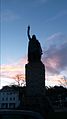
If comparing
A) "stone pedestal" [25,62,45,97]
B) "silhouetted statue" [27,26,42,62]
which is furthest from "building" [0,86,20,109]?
"stone pedestal" [25,62,45,97]

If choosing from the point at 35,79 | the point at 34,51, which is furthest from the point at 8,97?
the point at 35,79

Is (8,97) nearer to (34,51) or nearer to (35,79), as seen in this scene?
(34,51)

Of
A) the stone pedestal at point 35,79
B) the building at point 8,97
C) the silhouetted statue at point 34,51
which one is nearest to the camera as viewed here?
the stone pedestal at point 35,79

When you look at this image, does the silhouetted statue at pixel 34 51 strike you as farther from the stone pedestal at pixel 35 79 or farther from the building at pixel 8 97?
the building at pixel 8 97

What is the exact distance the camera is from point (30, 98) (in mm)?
29516

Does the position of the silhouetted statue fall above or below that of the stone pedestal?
above

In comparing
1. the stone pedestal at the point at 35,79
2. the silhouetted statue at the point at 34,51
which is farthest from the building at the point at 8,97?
the stone pedestal at the point at 35,79

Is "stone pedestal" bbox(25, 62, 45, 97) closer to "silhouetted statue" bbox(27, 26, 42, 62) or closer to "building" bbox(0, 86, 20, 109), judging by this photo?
"silhouetted statue" bbox(27, 26, 42, 62)

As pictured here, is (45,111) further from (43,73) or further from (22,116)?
(22,116)

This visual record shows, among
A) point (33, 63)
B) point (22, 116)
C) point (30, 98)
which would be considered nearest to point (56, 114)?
point (30, 98)

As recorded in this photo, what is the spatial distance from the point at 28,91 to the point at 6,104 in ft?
263

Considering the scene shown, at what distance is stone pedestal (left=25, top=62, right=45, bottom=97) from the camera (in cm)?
2902

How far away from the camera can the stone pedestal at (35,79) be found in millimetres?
29016

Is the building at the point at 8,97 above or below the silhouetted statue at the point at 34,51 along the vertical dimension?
above
